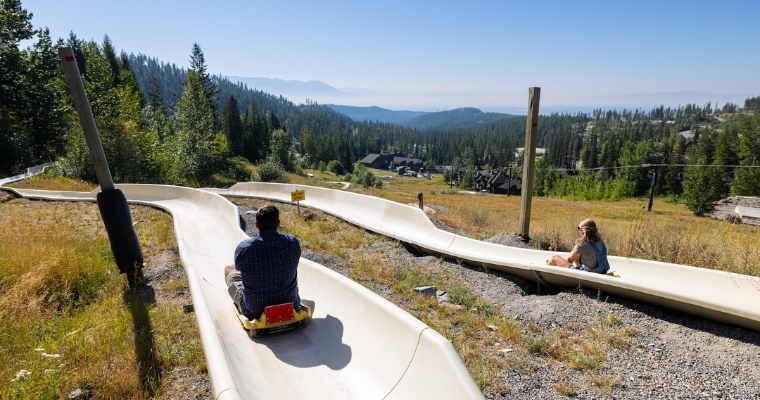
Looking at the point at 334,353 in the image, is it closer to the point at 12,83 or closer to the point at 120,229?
the point at 120,229

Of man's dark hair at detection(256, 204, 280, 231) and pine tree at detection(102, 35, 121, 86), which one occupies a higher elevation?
pine tree at detection(102, 35, 121, 86)

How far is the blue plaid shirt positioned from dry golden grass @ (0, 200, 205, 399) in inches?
33.1

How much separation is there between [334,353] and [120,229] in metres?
4.49

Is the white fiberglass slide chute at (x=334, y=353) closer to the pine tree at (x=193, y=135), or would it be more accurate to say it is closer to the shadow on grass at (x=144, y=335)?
the shadow on grass at (x=144, y=335)

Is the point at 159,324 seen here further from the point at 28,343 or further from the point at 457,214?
the point at 457,214

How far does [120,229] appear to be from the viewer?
6.23m

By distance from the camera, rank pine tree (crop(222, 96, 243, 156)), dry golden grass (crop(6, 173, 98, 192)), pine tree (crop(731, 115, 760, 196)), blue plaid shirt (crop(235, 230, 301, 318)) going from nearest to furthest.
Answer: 1. blue plaid shirt (crop(235, 230, 301, 318))
2. dry golden grass (crop(6, 173, 98, 192))
3. pine tree (crop(731, 115, 760, 196))
4. pine tree (crop(222, 96, 243, 156))

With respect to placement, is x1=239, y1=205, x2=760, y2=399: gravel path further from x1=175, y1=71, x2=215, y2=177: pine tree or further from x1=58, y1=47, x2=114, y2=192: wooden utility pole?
x1=175, y1=71, x2=215, y2=177: pine tree

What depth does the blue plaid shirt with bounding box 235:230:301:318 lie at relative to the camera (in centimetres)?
430

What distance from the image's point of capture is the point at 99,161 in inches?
235

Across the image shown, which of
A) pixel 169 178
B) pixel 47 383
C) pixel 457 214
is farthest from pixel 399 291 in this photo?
pixel 169 178

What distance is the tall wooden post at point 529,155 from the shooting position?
9539 mm

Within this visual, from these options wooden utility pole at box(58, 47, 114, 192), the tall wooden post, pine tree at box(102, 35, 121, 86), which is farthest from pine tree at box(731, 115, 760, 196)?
pine tree at box(102, 35, 121, 86)

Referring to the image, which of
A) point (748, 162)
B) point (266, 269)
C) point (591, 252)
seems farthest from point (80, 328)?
point (748, 162)
